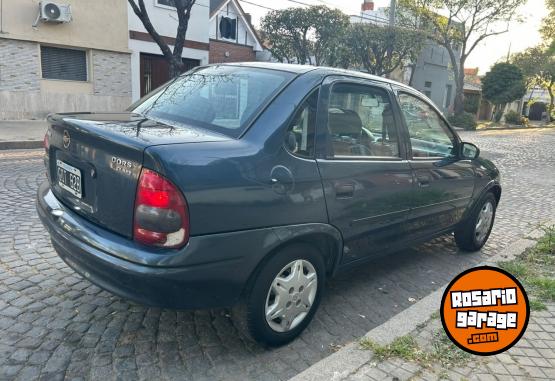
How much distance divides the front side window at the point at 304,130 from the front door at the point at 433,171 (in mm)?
1093

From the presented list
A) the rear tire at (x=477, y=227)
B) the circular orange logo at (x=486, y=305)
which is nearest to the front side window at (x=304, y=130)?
the circular orange logo at (x=486, y=305)

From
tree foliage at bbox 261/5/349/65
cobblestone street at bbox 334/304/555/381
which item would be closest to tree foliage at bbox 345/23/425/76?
tree foliage at bbox 261/5/349/65

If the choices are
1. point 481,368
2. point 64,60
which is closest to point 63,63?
point 64,60

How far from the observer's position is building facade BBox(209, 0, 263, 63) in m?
21.5

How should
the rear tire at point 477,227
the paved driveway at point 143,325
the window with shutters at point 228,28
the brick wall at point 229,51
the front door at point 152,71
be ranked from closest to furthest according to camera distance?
the paved driveway at point 143,325
the rear tire at point 477,227
the front door at point 152,71
the brick wall at point 229,51
the window with shutters at point 228,28

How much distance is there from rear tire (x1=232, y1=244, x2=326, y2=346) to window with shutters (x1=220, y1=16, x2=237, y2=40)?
815 inches

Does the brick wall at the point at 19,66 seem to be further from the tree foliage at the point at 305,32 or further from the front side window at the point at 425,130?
the front side window at the point at 425,130

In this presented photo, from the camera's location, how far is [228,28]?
73.0 ft

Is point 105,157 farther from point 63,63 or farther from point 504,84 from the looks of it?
point 504,84

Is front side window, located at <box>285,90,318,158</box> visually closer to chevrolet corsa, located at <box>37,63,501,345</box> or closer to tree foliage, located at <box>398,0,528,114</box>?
chevrolet corsa, located at <box>37,63,501,345</box>

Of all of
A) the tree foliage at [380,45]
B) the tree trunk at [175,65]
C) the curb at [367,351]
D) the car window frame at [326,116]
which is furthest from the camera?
the tree foliage at [380,45]

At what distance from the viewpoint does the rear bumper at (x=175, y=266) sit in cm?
239

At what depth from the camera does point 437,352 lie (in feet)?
9.27

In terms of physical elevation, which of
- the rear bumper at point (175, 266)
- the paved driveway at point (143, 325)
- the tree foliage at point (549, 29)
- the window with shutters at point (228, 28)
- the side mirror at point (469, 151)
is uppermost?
the tree foliage at point (549, 29)
